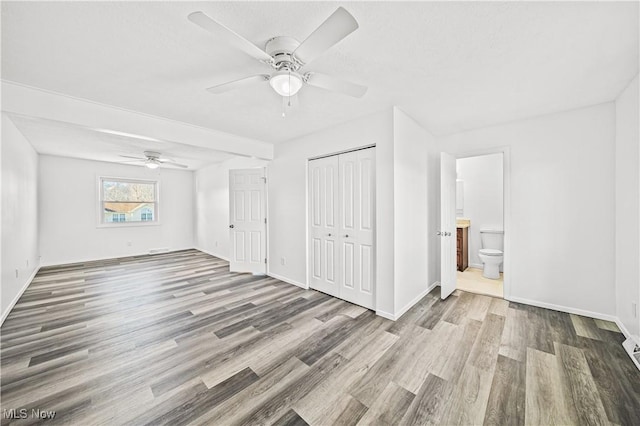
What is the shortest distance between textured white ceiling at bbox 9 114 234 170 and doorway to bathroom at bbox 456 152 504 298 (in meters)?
4.93

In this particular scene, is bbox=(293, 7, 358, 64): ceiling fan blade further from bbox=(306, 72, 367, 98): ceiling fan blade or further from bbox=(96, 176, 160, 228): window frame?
bbox=(96, 176, 160, 228): window frame

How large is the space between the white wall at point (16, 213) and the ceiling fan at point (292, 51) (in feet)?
10.7

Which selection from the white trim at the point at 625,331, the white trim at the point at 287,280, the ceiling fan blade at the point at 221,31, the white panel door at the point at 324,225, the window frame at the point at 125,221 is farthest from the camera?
the window frame at the point at 125,221

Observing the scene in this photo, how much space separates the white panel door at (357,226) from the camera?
3.11 metres

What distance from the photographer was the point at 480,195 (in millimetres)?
4887

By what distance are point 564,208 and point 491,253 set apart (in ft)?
5.02

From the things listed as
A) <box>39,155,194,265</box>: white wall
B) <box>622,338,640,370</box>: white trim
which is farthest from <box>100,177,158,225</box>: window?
<box>622,338,640,370</box>: white trim

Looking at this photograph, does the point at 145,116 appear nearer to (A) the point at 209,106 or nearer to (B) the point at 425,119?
(A) the point at 209,106

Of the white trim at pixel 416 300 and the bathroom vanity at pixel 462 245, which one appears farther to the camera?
the bathroom vanity at pixel 462 245

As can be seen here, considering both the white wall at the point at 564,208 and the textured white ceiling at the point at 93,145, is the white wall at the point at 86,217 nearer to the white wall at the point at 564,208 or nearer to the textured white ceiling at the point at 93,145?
the textured white ceiling at the point at 93,145

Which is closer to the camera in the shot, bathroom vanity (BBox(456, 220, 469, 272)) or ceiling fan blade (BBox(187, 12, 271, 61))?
ceiling fan blade (BBox(187, 12, 271, 61))

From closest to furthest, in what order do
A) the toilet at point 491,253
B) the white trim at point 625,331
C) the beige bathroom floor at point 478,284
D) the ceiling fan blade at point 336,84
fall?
1. the ceiling fan blade at point 336,84
2. the white trim at point 625,331
3. the beige bathroom floor at point 478,284
4. the toilet at point 491,253

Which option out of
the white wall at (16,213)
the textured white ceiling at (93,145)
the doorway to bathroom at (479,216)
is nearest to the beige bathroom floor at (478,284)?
the doorway to bathroom at (479,216)

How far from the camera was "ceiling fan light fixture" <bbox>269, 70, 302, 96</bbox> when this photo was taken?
1.64m
